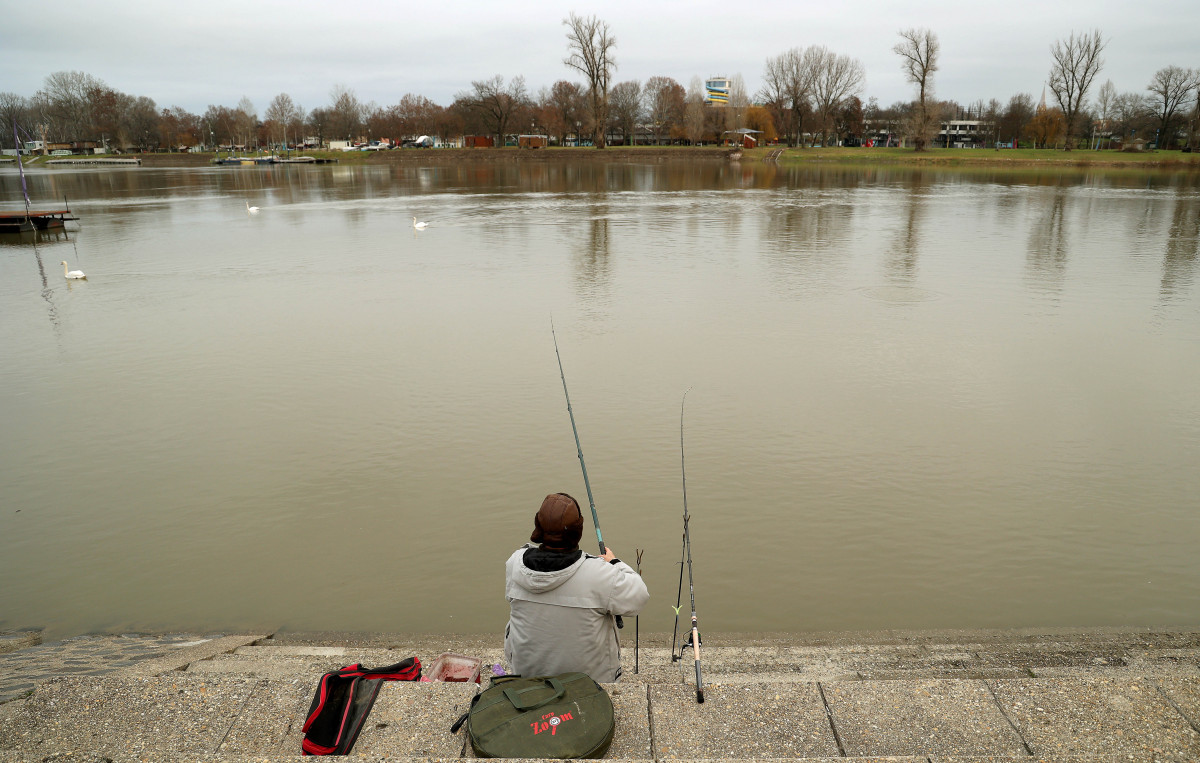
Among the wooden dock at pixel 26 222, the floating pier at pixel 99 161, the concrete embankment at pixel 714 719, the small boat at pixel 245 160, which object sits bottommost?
the concrete embankment at pixel 714 719

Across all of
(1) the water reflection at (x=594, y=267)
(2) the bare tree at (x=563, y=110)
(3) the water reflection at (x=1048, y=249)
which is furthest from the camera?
(2) the bare tree at (x=563, y=110)

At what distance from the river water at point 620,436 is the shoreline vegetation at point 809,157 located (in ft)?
163

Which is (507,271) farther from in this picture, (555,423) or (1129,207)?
(1129,207)

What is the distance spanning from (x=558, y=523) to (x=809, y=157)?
245ft

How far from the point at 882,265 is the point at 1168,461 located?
11006 mm

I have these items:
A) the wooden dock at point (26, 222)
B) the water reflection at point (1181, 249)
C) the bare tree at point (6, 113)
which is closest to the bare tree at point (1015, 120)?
the water reflection at point (1181, 249)

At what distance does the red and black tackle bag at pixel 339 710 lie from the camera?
120 inches

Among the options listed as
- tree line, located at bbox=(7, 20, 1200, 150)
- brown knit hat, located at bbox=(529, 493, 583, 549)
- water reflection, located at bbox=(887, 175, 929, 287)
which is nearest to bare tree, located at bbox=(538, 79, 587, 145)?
tree line, located at bbox=(7, 20, 1200, 150)

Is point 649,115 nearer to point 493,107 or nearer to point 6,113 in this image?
point 493,107

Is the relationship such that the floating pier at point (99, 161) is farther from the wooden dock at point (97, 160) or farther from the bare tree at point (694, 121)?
the bare tree at point (694, 121)

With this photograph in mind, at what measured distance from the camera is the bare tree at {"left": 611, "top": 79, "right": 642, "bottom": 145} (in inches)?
4053

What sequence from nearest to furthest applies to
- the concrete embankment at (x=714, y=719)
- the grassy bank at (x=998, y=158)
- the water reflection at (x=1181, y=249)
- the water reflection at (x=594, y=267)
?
the concrete embankment at (x=714, y=719)
the water reflection at (x=594, y=267)
the water reflection at (x=1181, y=249)
the grassy bank at (x=998, y=158)

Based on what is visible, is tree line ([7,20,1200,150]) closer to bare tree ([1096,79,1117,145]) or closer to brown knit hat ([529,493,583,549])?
bare tree ([1096,79,1117,145])

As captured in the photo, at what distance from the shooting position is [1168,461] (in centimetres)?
735
